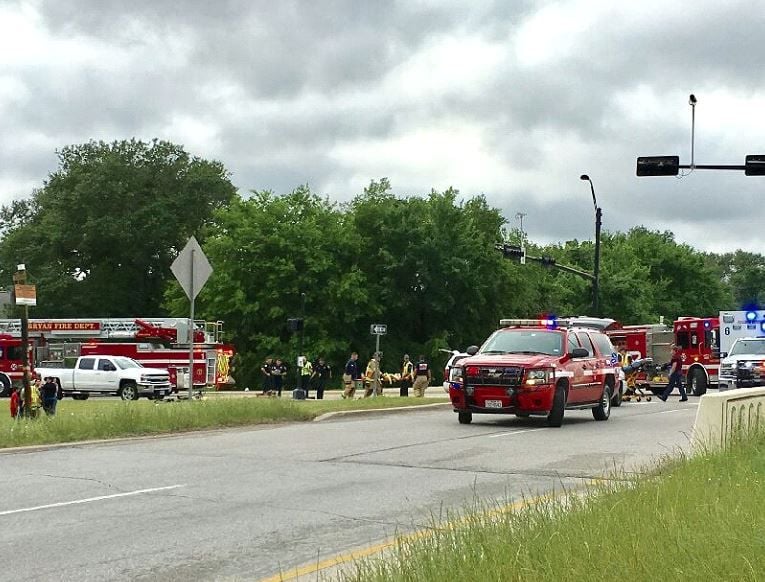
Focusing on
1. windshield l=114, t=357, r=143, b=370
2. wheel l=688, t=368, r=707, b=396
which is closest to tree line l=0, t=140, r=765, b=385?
windshield l=114, t=357, r=143, b=370

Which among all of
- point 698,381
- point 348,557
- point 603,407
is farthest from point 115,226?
point 348,557

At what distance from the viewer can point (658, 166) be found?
2533 centimetres

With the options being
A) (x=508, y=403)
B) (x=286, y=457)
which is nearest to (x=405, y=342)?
(x=508, y=403)

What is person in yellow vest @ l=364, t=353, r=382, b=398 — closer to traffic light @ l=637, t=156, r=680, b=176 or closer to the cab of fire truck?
traffic light @ l=637, t=156, r=680, b=176

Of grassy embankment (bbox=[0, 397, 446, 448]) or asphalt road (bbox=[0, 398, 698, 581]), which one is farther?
grassy embankment (bbox=[0, 397, 446, 448])

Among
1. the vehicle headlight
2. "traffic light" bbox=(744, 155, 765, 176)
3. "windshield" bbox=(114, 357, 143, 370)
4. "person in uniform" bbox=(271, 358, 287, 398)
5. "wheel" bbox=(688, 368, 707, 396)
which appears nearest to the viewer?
the vehicle headlight

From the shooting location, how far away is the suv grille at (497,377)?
1991 cm

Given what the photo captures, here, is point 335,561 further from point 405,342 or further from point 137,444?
point 405,342

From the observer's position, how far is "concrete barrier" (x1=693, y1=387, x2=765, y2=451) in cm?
1242

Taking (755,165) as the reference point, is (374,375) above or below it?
below

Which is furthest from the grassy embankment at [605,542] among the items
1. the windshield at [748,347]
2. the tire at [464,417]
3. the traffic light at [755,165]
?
the windshield at [748,347]

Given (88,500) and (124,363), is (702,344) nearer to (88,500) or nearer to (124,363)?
(124,363)

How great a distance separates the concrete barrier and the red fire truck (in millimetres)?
26015

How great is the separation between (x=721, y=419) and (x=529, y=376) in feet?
23.7
